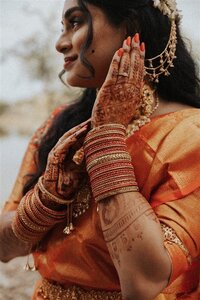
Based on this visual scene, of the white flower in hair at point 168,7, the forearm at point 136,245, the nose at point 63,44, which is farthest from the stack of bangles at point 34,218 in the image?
the white flower in hair at point 168,7

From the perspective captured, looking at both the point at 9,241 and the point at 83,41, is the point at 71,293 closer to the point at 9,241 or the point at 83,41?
the point at 9,241

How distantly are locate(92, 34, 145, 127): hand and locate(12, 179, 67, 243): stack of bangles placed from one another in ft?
0.95

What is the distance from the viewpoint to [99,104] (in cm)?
136

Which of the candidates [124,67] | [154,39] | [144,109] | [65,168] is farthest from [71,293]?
[154,39]

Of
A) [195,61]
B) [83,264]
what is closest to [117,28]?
[195,61]

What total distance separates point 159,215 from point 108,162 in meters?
0.19

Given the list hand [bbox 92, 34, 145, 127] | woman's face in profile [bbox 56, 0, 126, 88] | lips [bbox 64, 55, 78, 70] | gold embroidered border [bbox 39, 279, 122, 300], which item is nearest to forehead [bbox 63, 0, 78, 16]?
woman's face in profile [bbox 56, 0, 126, 88]

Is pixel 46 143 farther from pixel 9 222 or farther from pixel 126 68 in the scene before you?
pixel 126 68

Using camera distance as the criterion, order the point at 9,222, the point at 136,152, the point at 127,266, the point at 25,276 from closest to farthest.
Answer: the point at 127,266, the point at 136,152, the point at 9,222, the point at 25,276

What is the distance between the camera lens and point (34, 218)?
147 cm

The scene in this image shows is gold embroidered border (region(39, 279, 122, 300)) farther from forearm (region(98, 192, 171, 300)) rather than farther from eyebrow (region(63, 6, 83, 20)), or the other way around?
eyebrow (region(63, 6, 83, 20))

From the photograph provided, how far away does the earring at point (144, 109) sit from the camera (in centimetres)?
149

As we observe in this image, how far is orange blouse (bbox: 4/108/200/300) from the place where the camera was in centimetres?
129

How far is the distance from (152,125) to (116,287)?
0.50 m
